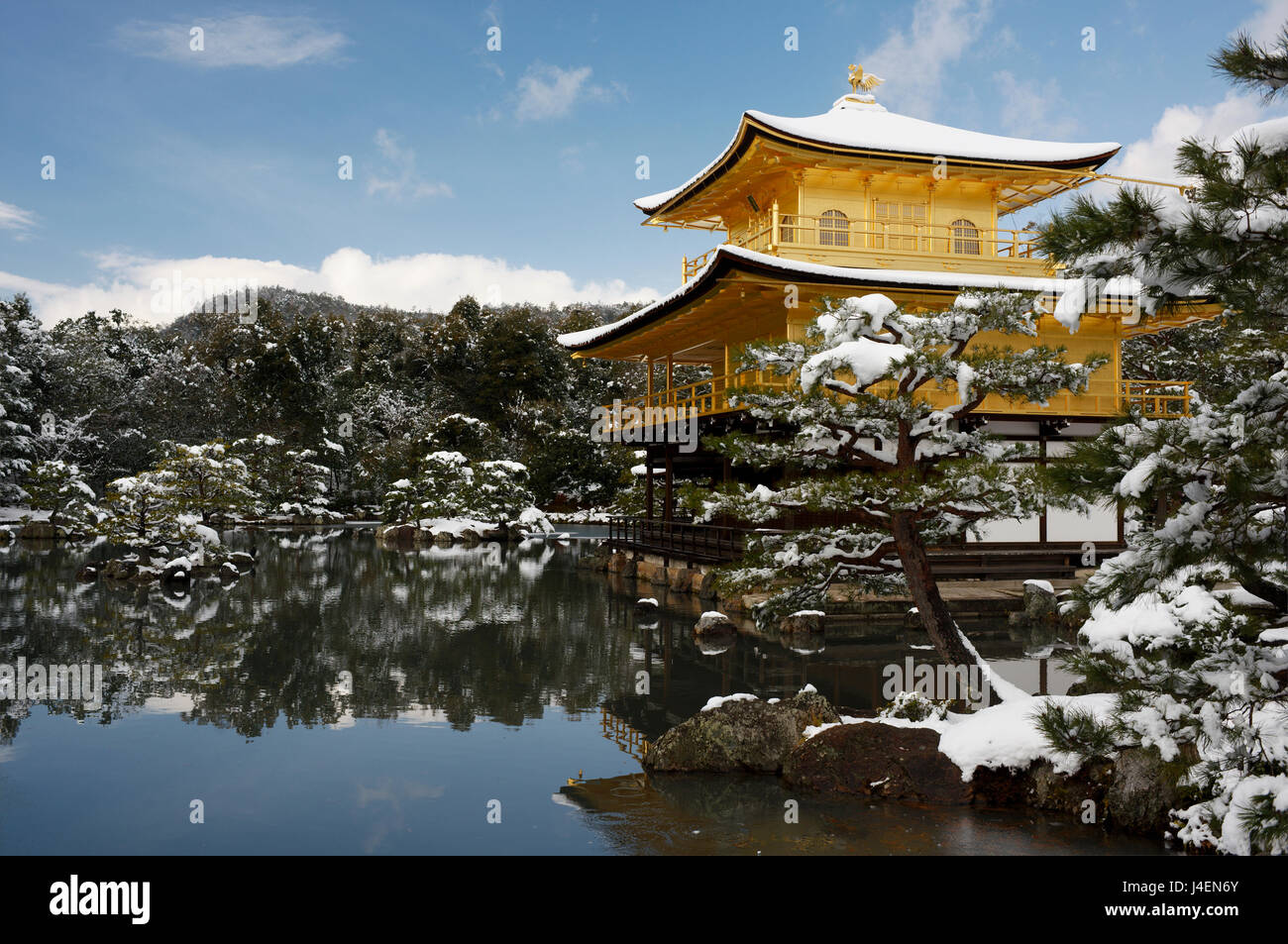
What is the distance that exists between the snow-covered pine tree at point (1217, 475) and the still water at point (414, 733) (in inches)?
74.0

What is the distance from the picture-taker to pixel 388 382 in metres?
56.7

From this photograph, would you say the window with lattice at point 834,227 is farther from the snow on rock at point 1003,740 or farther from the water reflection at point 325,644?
the snow on rock at point 1003,740

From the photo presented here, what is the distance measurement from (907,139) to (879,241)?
96.7 inches

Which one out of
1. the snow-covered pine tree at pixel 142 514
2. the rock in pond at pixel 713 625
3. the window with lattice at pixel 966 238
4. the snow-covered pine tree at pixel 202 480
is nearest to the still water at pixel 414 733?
the rock in pond at pixel 713 625

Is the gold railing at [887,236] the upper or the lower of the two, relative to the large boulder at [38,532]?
upper

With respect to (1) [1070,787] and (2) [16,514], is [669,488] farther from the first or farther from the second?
(2) [16,514]

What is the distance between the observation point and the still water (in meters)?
6.08

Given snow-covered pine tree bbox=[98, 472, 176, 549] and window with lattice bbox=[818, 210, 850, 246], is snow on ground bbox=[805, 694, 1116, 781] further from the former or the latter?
snow-covered pine tree bbox=[98, 472, 176, 549]

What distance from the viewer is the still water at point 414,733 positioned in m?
6.08

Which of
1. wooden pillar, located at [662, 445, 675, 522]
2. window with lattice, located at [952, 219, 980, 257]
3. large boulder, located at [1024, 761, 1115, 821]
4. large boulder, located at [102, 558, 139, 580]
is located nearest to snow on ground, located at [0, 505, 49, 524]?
large boulder, located at [102, 558, 139, 580]

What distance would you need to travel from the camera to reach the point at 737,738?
757cm

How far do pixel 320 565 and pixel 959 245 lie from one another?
17363 millimetres
